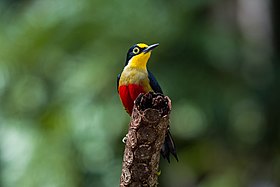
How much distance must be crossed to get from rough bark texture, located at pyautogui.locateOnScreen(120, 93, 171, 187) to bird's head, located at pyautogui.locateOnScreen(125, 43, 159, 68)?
0.57 meters

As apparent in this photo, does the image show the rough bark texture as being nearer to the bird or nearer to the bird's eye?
the bird

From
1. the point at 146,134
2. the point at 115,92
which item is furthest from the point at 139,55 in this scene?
the point at 115,92

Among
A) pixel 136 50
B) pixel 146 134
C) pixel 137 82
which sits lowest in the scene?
pixel 146 134

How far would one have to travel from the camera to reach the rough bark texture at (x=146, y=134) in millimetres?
1824

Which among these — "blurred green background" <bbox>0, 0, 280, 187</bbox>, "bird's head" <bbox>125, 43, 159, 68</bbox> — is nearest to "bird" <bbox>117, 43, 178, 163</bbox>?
"bird's head" <bbox>125, 43, 159, 68</bbox>

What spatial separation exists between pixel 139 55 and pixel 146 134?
0.65 metres

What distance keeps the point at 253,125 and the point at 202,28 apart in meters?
0.87

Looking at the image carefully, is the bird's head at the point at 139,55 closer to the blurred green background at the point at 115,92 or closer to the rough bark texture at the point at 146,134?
the rough bark texture at the point at 146,134

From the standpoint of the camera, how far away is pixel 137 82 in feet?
7.78

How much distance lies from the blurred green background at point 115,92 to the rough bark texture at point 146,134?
2.90 m

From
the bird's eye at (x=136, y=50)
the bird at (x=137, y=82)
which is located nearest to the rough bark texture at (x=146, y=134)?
the bird at (x=137, y=82)

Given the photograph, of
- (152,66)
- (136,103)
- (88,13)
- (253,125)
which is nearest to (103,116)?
(152,66)

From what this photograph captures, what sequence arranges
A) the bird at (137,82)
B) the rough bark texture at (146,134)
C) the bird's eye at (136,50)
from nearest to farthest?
the rough bark texture at (146,134) → the bird at (137,82) → the bird's eye at (136,50)

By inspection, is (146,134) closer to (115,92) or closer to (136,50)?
(136,50)
